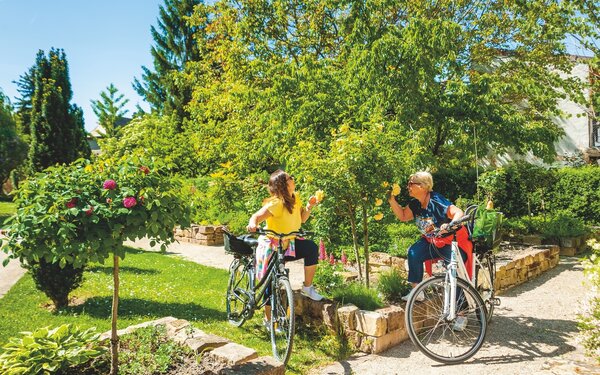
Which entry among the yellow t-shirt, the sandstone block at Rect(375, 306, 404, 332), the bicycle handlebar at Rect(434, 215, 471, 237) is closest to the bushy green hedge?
the bicycle handlebar at Rect(434, 215, 471, 237)

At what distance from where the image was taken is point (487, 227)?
4324 millimetres

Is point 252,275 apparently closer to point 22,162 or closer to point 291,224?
point 291,224

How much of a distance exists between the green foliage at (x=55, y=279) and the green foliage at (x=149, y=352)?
2.34m

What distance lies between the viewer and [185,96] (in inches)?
1016

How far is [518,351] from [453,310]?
0.92m

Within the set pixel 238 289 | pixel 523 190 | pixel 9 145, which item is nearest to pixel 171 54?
pixel 9 145

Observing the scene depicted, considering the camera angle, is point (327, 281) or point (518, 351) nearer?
point (518, 351)

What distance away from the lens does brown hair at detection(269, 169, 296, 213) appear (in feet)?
14.0

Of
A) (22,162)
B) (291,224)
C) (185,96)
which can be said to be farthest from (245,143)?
(22,162)

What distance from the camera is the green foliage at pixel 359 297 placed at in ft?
14.4

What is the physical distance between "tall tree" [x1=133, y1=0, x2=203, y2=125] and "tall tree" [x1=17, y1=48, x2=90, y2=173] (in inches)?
532

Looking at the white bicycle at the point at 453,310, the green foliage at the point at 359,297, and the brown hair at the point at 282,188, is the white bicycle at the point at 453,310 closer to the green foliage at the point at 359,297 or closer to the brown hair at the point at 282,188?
the green foliage at the point at 359,297

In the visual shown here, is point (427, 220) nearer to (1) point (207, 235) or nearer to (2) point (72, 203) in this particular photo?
(2) point (72, 203)

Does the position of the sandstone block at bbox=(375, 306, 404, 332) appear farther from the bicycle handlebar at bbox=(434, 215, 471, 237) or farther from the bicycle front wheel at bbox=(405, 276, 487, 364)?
the bicycle handlebar at bbox=(434, 215, 471, 237)
